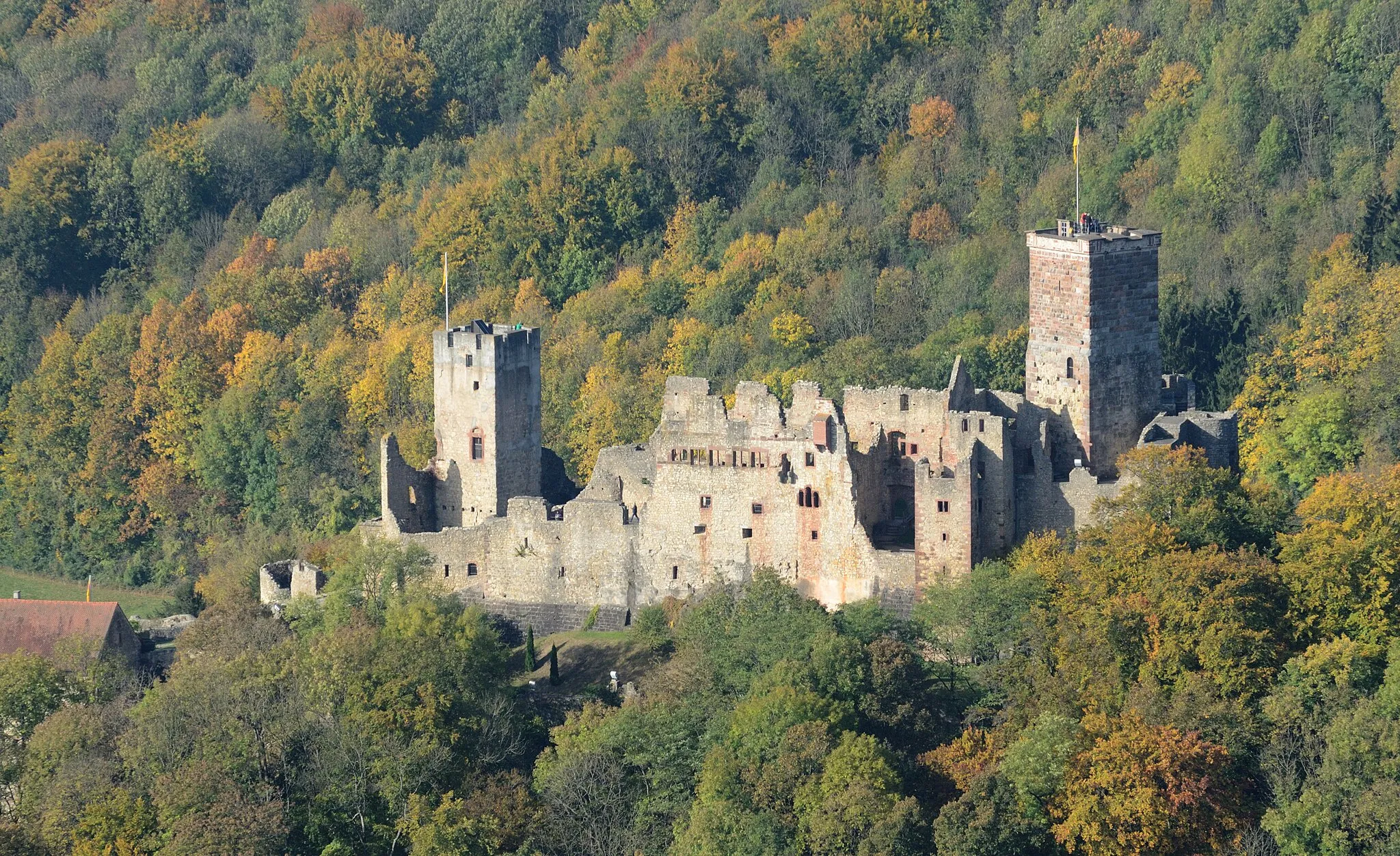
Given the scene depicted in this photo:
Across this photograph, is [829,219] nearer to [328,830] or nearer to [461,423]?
[461,423]

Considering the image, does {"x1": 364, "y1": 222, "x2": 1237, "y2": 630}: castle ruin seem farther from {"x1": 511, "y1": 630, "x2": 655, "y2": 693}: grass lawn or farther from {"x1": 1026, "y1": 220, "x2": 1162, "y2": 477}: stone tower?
{"x1": 511, "y1": 630, "x2": 655, "y2": 693}: grass lawn

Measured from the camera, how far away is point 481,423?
81938mm

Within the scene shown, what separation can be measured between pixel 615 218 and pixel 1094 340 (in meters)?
38.3

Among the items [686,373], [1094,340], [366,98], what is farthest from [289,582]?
[366,98]

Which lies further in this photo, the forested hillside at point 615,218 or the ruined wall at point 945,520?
the forested hillside at point 615,218

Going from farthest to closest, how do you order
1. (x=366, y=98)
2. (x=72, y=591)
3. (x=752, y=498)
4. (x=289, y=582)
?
1. (x=366, y=98)
2. (x=72, y=591)
3. (x=289, y=582)
4. (x=752, y=498)

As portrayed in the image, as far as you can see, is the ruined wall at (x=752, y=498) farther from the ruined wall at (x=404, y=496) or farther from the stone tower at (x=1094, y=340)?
the ruined wall at (x=404, y=496)

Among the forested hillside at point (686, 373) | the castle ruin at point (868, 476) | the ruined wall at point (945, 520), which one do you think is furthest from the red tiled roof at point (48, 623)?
the ruined wall at point (945, 520)

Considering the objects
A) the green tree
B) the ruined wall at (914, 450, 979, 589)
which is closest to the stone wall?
the ruined wall at (914, 450, 979, 589)

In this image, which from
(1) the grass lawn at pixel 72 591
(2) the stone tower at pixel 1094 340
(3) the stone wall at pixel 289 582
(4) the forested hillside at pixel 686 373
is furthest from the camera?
(1) the grass lawn at pixel 72 591

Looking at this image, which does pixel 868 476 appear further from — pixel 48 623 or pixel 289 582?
pixel 48 623

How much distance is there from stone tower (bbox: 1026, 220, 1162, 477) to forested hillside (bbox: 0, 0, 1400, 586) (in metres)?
9.71

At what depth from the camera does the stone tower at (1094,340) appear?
75.4 metres

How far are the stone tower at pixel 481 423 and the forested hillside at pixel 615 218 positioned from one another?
1036 centimetres
